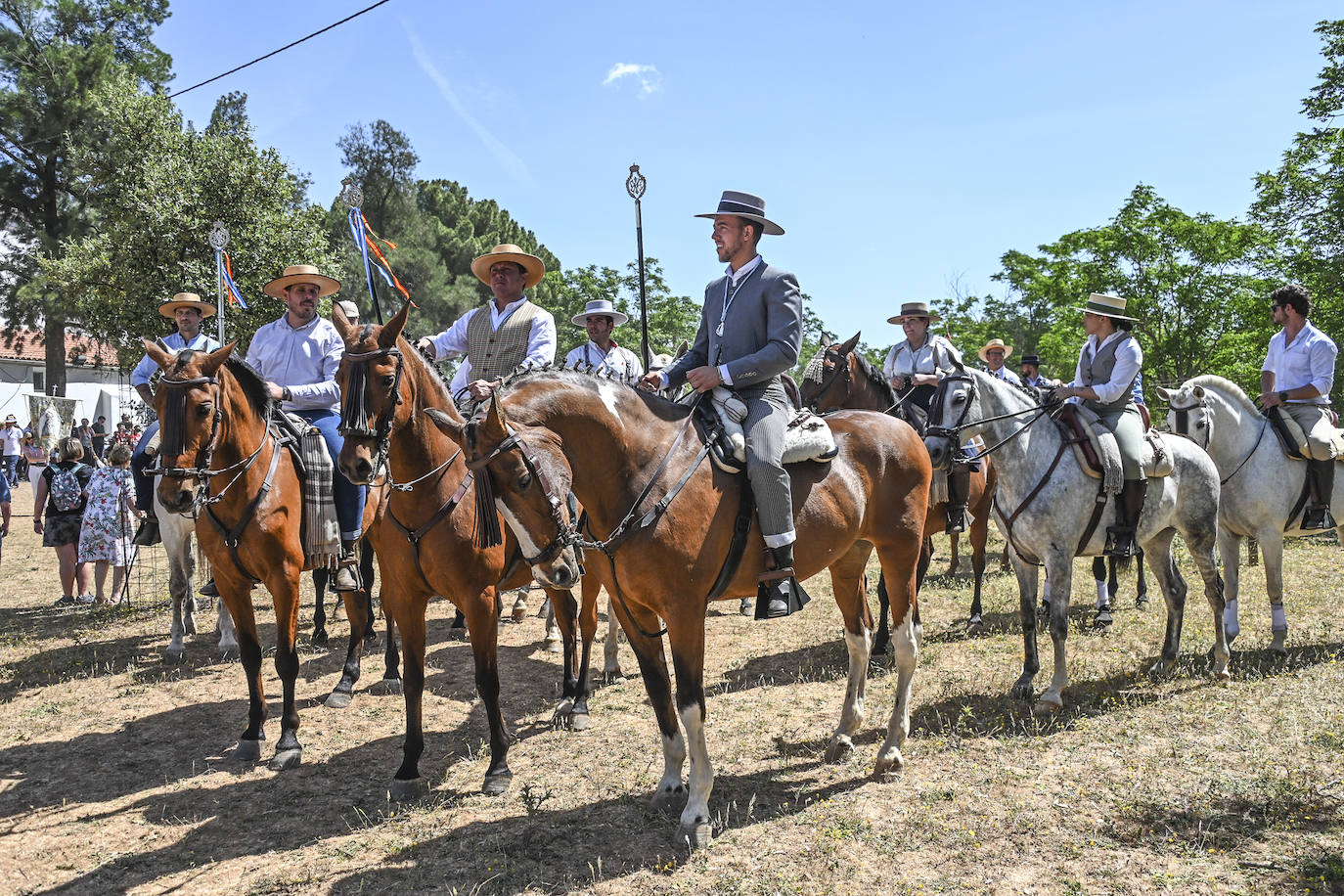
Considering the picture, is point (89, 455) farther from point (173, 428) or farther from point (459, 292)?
point (459, 292)

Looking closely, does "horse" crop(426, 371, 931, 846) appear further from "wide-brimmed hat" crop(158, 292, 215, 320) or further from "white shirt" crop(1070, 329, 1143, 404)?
→ "wide-brimmed hat" crop(158, 292, 215, 320)

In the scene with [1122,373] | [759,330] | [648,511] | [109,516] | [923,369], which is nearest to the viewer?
[648,511]

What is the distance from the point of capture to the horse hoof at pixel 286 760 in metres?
6.03

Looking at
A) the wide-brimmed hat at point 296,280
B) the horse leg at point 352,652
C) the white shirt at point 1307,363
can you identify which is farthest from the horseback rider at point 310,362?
the white shirt at point 1307,363

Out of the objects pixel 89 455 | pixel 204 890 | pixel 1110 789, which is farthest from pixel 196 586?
pixel 1110 789

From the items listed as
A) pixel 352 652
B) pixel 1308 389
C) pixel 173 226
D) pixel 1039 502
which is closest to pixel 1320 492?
pixel 1308 389

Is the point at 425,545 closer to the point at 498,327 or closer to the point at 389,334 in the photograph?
the point at 389,334

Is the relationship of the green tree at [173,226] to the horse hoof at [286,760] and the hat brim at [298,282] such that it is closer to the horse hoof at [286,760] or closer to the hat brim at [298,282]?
the hat brim at [298,282]

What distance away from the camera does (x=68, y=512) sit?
1178 centimetres

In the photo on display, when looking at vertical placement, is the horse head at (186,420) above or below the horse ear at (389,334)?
below

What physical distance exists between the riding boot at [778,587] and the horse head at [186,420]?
375 cm

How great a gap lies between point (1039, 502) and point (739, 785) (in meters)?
3.59

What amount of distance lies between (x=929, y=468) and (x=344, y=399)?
4058mm

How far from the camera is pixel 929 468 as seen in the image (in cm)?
606
